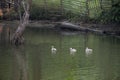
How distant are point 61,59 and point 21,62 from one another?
1935 millimetres

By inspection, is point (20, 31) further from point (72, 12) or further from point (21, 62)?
point (72, 12)

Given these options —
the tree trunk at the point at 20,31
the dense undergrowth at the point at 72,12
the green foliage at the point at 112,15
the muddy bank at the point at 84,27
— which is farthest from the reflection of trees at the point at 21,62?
the dense undergrowth at the point at 72,12

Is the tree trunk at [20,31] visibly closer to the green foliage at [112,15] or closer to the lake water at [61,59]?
the lake water at [61,59]

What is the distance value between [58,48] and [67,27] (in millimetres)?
9949

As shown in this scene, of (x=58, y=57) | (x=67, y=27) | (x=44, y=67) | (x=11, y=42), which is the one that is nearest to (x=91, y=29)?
(x=67, y=27)

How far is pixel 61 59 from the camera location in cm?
2370

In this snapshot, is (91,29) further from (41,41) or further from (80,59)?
(80,59)

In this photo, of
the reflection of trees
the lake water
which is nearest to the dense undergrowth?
the lake water

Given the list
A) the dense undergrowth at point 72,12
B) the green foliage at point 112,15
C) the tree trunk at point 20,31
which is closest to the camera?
the tree trunk at point 20,31

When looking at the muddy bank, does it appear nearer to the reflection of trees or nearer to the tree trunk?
the tree trunk

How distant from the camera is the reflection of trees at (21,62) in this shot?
20.1m

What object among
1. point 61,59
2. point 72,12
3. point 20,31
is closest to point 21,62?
point 61,59

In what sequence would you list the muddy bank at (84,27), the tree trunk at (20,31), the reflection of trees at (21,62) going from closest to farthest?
the reflection of trees at (21,62)
the tree trunk at (20,31)
the muddy bank at (84,27)

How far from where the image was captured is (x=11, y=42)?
28875 millimetres
